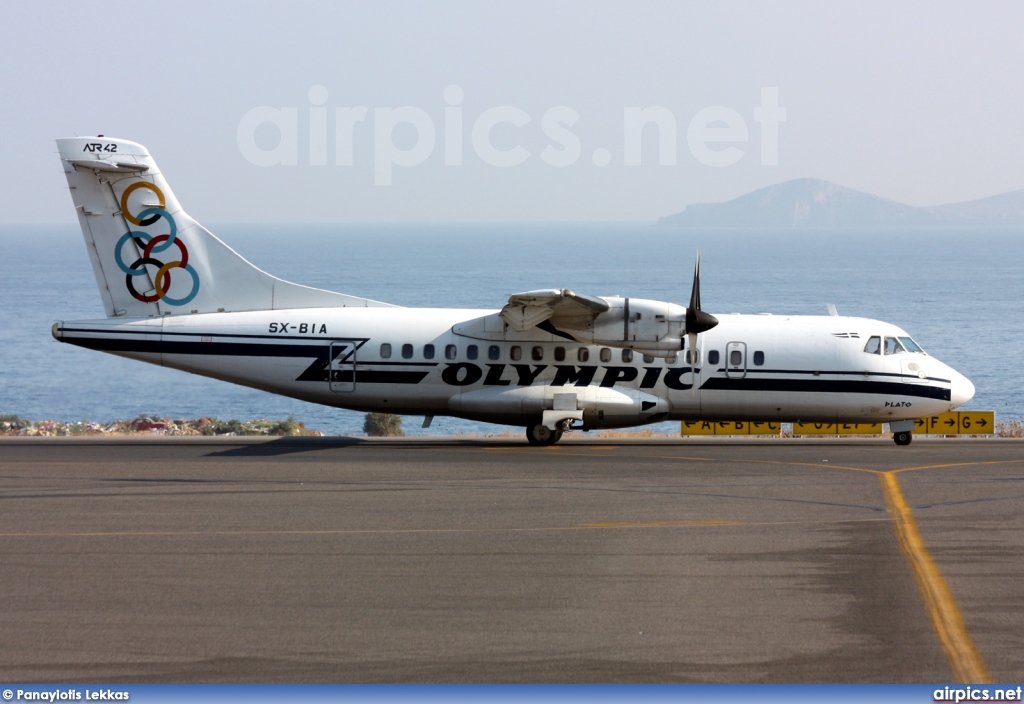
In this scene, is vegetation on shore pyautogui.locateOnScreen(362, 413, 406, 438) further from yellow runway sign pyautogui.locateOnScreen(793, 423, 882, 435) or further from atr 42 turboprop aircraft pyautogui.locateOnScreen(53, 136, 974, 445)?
yellow runway sign pyautogui.locateOnScreen(793, 423, 882, 435)

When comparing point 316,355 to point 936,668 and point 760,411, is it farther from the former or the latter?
point 936,668

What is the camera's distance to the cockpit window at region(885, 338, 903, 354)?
25.7 meters

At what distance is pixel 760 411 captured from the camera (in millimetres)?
25422

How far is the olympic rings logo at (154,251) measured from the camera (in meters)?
25.3

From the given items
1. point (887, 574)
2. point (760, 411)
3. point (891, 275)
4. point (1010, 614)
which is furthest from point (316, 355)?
point (891, 275)

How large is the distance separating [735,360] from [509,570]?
1306 cm

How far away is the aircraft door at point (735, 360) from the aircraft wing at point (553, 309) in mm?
3415

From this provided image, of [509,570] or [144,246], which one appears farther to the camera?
[144,246]

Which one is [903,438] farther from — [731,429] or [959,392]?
[731,429]

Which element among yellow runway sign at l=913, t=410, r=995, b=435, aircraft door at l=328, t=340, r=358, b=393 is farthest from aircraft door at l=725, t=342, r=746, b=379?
aircraft door at l=328, t=340, r=358, b=393

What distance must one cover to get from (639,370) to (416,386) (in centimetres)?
504

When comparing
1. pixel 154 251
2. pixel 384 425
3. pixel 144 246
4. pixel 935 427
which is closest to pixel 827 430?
pixel 935 427

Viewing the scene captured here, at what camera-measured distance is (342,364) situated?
25.1m

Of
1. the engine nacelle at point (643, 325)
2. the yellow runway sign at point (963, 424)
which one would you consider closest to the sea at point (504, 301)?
the engine nacelle at point (643, 325)
